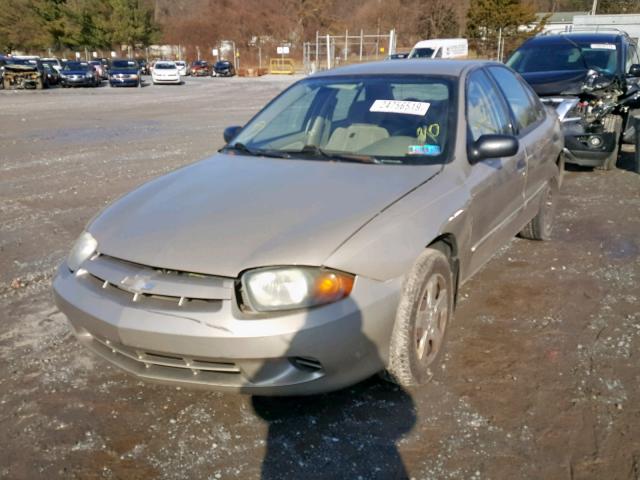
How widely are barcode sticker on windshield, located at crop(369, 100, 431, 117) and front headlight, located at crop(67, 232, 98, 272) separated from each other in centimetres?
186

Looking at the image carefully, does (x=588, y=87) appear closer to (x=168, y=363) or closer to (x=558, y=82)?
(x=558, y=82)

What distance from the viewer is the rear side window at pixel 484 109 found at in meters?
3.64

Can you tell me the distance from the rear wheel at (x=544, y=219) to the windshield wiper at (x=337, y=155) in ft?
7.08

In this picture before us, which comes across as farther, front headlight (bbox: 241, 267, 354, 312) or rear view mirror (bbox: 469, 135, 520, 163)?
rear view mirror (bbox: 469, 135, 520, 163)

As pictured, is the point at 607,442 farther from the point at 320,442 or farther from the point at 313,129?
the point at 313,129

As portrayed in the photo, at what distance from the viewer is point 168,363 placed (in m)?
2.52

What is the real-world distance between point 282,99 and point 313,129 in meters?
0.54

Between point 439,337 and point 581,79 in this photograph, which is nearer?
point 439,337

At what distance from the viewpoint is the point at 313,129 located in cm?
387

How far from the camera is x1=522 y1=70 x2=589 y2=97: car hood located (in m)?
7.79

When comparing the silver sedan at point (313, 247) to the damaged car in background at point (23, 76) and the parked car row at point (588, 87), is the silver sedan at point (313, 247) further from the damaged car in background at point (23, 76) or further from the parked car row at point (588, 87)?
the damaged car in background at point (23, 76)

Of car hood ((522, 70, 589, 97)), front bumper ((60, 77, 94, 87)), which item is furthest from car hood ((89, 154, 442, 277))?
front bumper ((60, 77, 94, 87))

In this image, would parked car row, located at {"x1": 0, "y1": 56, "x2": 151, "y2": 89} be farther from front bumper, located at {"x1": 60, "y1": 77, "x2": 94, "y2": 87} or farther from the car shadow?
the car shadow

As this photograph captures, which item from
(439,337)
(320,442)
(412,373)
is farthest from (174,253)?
(439,337)
